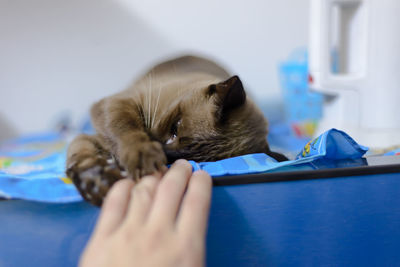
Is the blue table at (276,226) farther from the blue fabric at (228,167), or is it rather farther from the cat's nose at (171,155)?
the cat's nose at (171,155)

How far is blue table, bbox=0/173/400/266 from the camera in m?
0.75

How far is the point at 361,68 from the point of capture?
1592mm

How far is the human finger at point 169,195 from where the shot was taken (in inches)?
25.1

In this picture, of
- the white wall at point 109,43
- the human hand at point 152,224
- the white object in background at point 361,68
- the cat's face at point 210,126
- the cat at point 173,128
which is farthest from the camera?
the white wall at point 109,43

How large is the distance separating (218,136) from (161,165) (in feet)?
1.00

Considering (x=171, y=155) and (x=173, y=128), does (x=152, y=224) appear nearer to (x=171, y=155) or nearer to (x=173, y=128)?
(x=171, y=155)

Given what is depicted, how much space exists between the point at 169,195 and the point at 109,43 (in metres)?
1.90

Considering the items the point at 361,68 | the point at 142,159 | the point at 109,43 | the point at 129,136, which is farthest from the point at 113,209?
the point at 109,43

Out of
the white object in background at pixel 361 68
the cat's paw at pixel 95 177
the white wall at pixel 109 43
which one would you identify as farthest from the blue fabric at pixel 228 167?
the white wall at pixel 109 43

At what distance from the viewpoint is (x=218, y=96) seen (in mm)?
1038

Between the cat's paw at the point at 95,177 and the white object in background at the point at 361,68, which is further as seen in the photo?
the white object in background at the point at 361,68

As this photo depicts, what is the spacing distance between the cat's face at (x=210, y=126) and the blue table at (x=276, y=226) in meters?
0.26

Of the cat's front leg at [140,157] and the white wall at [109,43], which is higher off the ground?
the white wall at [109,43]

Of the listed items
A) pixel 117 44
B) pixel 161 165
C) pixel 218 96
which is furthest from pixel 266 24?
pixel 161 165
